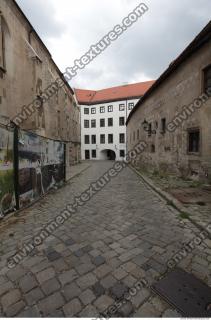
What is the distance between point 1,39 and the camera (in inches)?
375

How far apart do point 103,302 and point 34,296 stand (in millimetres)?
841

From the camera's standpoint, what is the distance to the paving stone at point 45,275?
240 cm

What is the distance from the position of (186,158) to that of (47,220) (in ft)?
25.4

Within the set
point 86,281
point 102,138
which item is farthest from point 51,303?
point 102,138

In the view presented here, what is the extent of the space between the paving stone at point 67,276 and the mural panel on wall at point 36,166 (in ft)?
10.8

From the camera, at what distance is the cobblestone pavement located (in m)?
2.01

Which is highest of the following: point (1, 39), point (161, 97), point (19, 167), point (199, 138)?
point (1, 39)

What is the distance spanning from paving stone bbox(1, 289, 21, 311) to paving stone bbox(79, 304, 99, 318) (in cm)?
80

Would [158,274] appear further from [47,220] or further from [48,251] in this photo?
[47,220]

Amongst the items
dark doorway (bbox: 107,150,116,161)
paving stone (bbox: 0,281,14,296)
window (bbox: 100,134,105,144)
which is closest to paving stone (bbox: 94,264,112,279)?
paving stone (bbox: 0,281,14,296)

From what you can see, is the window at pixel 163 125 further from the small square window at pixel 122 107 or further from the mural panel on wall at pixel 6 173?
the small square window at pixel 122 107

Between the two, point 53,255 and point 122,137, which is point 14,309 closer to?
point 53,255

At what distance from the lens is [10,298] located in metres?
2.10

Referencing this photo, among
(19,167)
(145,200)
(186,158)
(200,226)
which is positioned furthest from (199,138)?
(19,167)
